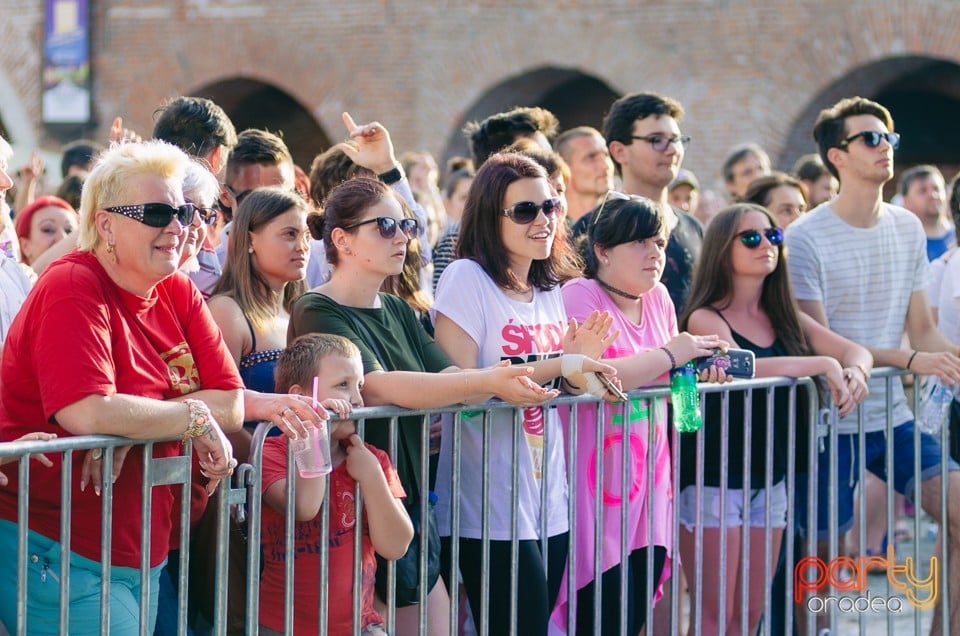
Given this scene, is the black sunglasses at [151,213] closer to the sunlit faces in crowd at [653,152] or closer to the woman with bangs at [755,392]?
the woman with bangs at [755,392]

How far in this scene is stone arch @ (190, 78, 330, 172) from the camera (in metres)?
19.8

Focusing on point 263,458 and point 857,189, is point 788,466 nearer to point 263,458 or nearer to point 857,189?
point 857,189

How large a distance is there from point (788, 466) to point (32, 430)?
287 cm

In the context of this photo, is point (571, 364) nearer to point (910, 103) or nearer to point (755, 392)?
point (755, 392)

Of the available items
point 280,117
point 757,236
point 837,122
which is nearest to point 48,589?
point 757,236

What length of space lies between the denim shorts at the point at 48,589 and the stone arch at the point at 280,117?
1635cm

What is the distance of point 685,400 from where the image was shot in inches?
186

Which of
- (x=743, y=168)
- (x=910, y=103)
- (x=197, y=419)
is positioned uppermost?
(x=910, y=103)

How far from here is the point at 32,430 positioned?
3.57 m

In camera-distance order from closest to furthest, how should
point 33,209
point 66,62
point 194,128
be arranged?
1. point 194,128
2. point 33,209
3. point 66,62

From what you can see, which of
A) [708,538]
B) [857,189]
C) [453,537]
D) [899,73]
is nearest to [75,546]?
[453,537]

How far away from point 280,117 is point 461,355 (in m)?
16.5

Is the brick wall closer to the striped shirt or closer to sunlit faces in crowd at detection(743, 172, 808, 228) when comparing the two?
sunlit faces in crowd at detection(743, 172, 808, 228)

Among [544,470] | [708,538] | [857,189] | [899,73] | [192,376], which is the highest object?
[899,73]
